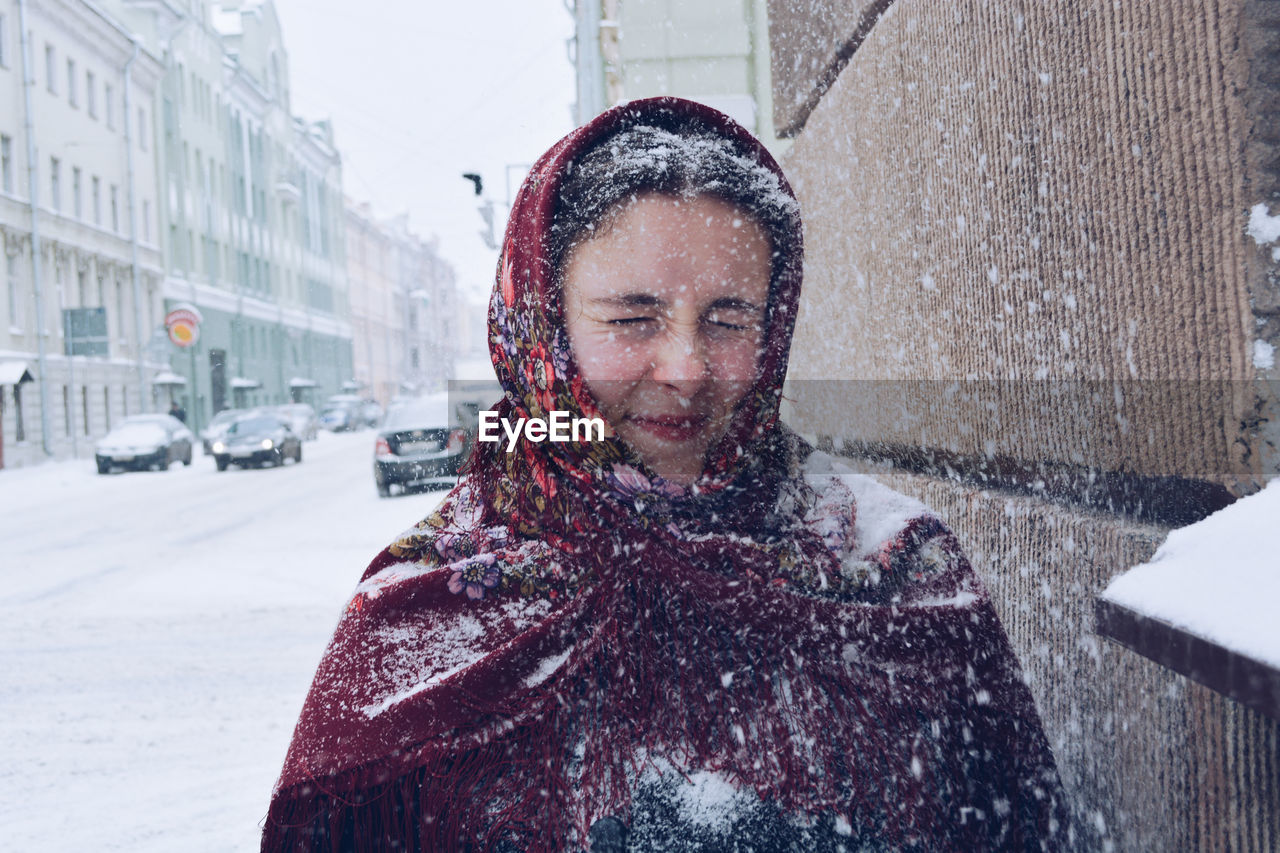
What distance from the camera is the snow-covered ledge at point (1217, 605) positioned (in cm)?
78

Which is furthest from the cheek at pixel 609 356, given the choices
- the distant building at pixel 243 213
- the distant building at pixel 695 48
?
the distant building at pixel 243 213

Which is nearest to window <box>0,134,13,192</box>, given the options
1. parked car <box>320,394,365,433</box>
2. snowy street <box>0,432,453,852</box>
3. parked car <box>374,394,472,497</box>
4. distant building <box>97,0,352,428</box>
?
distant building <box>97,0,352,428</box>

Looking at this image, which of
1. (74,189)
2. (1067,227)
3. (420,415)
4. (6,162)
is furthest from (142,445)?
Result: (1067,227)

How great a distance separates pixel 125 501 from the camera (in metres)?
16.3

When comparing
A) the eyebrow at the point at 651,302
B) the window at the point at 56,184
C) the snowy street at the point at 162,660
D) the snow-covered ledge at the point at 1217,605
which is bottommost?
the snowy street at the point at 162,660

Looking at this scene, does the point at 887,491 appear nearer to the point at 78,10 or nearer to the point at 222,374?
the point at 78,10

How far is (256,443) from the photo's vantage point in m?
22.7

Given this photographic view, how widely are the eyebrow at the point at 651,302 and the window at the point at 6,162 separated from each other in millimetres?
27967

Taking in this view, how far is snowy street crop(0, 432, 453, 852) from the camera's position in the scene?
322 cm

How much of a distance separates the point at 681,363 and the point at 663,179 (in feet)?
0.84

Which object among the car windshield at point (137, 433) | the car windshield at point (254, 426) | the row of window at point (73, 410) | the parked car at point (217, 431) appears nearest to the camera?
the car windshield at point (137, 433)

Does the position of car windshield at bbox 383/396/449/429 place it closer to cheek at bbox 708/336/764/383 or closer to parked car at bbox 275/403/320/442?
cheek at bbox 708/336/764/383

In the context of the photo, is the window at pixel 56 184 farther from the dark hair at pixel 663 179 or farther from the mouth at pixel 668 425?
the mouth at pixel 668 425

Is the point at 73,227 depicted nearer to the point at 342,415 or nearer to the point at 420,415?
the point at 342,415
